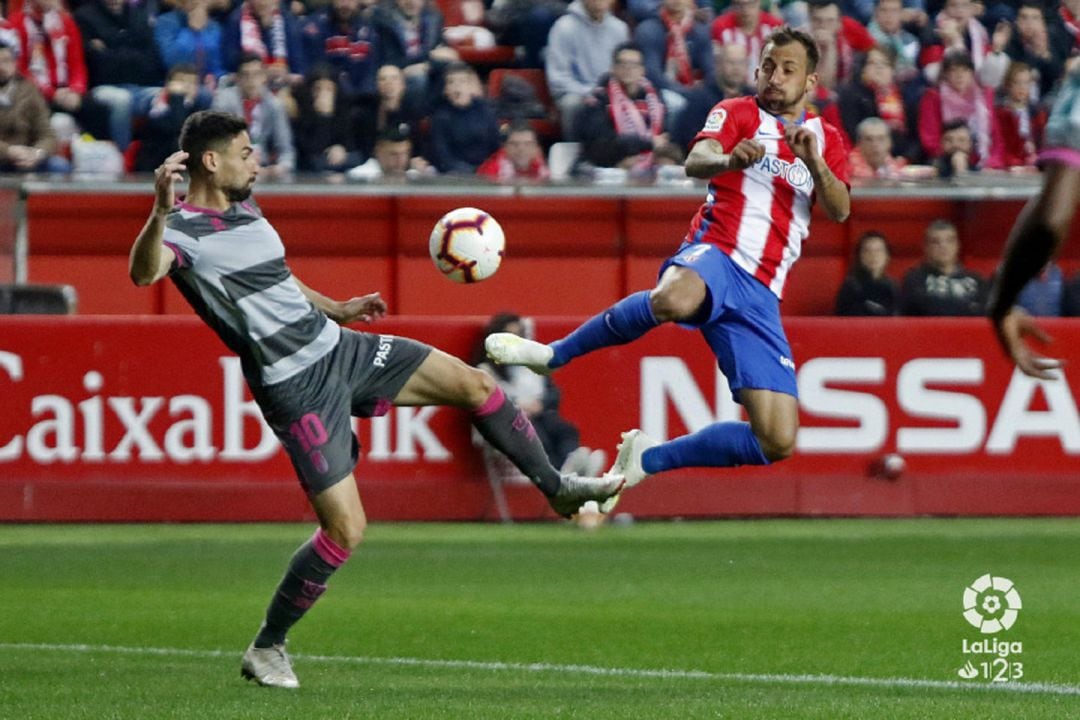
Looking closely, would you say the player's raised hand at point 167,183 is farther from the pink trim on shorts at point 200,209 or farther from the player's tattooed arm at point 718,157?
the player's tattooed arm at point 718,157

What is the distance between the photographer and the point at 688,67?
17.6m

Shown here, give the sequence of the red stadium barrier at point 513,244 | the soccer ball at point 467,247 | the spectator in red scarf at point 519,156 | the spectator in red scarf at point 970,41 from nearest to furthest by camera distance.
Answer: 1. the soccer ball at point 467,247
2. the red stadium barrier at point 513,244
3. the spectator in red scarf at point 519,156
4. the spectator in red scarf at point 970,41

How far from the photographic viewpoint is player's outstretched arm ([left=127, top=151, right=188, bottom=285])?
6.93m

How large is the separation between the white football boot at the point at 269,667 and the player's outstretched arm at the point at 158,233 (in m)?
1.51

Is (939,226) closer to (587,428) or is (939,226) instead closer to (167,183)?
(587,428)

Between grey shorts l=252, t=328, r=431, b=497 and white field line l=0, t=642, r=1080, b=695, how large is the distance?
1102 millimetres

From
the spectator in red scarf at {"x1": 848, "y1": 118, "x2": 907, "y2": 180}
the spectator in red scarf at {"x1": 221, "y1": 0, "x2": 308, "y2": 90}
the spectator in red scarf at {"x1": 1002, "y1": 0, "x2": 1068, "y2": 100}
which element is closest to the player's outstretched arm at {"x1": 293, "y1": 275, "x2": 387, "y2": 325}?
the spectator in red scarf at {"x1": 848, "y1": 118, "x2": 907, "y2": 180}

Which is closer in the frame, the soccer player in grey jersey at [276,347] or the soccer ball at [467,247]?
the soccer player in grey jersey at [276,347]

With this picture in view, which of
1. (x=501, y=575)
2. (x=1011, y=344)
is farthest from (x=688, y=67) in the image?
(x=1011, y=344)

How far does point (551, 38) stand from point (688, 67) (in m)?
1.28

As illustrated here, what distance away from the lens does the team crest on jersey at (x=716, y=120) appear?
8609 millimetres

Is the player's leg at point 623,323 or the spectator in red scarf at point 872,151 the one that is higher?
the player's leg at point 623,323

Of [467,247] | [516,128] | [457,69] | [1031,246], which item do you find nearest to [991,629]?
[467,247]

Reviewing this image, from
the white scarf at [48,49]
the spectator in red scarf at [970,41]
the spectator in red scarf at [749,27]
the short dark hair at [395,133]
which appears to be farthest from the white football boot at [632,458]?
the spectator in red scarf at [970,41]
